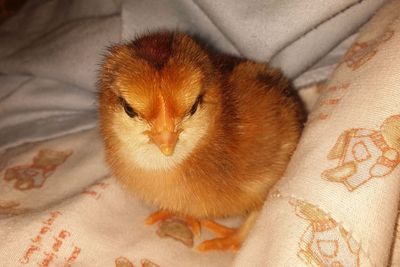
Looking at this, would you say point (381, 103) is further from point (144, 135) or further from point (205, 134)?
point (144, 135)

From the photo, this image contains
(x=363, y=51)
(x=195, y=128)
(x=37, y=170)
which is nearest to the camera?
(x=195, y=128)

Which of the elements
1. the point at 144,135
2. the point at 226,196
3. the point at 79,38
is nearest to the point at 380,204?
the point at 226,196

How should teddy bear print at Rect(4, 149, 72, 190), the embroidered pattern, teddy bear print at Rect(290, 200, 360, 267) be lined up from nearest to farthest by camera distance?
teddy bear print at Rect(290, 200, 360, 267)
the embroidered pattern
teddy bear print at Rect(4, 149, 72, 190)

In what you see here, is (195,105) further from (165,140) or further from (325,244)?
(325,244)

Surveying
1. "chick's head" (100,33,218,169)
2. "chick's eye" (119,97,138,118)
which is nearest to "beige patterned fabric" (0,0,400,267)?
"chick's head" (100,33,218,169)

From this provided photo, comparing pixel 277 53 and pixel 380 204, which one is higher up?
pixel 277 53

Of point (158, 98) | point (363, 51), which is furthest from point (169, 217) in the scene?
point (363, 51)

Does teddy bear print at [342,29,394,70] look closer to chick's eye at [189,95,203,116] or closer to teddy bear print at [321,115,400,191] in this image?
teddy bear print at [321,115,400,191]
